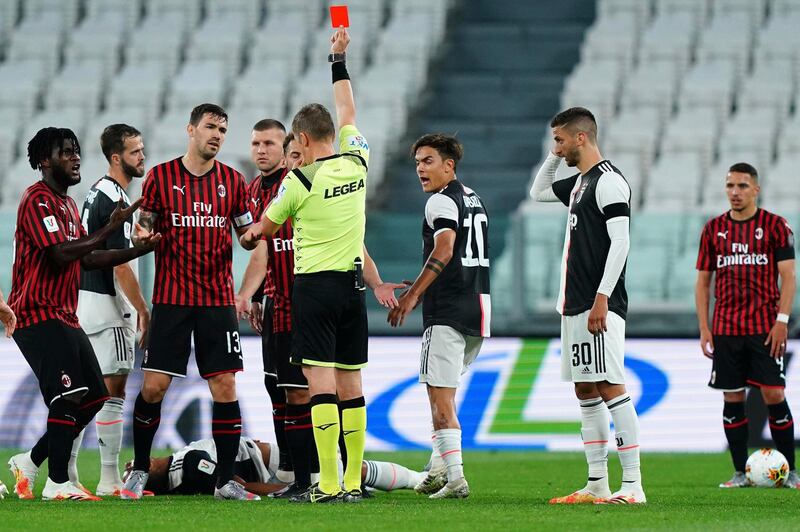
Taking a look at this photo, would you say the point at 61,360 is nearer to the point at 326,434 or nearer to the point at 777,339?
the point at 326,434

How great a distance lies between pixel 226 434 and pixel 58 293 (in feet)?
4.10

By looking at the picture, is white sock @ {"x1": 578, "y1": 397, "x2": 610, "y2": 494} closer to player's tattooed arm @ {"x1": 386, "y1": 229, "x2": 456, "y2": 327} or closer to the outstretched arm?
player's tattooed arm @ {"x1": 386, "y1": 229, "x2": 456, "y2": 327}

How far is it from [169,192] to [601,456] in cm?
289

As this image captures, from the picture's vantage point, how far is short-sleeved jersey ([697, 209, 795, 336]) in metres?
10.4

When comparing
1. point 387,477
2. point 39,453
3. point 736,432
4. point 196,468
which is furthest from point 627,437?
point 39,453

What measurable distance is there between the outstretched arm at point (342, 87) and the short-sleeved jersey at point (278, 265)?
3.53 ft

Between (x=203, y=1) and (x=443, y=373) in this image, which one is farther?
(x=203, y=1)

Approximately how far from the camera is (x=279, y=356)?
8539 millimetres

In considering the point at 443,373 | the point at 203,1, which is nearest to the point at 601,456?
the point at 443,373

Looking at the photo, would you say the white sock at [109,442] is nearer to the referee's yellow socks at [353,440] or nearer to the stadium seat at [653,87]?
the referee's yellow socks at [353,440]

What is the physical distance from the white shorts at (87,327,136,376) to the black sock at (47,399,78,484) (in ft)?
3.20

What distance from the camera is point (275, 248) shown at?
874cm

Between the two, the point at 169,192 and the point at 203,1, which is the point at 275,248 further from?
the point at 203,1

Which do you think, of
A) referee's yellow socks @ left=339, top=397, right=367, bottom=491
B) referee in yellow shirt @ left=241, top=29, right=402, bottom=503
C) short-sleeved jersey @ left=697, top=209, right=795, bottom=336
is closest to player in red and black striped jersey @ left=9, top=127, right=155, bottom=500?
referee in yellow shirt @ left=241, top=29, right=402, bottom=503
